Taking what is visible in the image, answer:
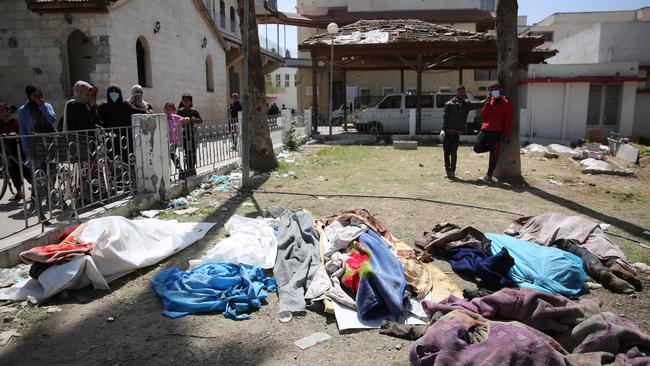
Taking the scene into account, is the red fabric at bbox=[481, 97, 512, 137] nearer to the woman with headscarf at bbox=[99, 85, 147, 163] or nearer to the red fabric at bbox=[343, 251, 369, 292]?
the red fabric at bbox=[343, 251, 369, 292]

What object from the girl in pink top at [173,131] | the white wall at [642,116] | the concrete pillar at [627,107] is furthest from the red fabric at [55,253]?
the white wall at [642,116]

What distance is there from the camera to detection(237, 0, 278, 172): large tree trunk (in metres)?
8.95

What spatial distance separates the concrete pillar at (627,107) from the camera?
15.4 meters

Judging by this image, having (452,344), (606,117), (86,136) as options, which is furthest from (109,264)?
(606,117)

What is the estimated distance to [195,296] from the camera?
3.57 metres

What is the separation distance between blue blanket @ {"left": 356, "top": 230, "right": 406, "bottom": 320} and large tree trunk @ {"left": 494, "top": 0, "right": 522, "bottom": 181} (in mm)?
5617

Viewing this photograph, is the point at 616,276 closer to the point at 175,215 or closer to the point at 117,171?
the point at 175,215

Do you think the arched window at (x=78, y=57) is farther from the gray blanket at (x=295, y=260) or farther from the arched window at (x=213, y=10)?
the gray blanket at (x=295, y=260)

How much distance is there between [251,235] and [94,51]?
9.45 m

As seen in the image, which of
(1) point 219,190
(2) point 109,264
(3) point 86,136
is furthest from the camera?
(1) point 219,190

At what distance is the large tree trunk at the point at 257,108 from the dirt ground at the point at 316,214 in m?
0.49

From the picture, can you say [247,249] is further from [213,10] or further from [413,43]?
[213,10]

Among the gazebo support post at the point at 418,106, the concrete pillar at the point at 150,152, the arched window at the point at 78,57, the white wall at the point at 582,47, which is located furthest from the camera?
the white wall at the point at 582,47

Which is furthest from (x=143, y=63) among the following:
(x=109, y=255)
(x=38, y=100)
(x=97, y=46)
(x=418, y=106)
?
(x=109, y=255)
